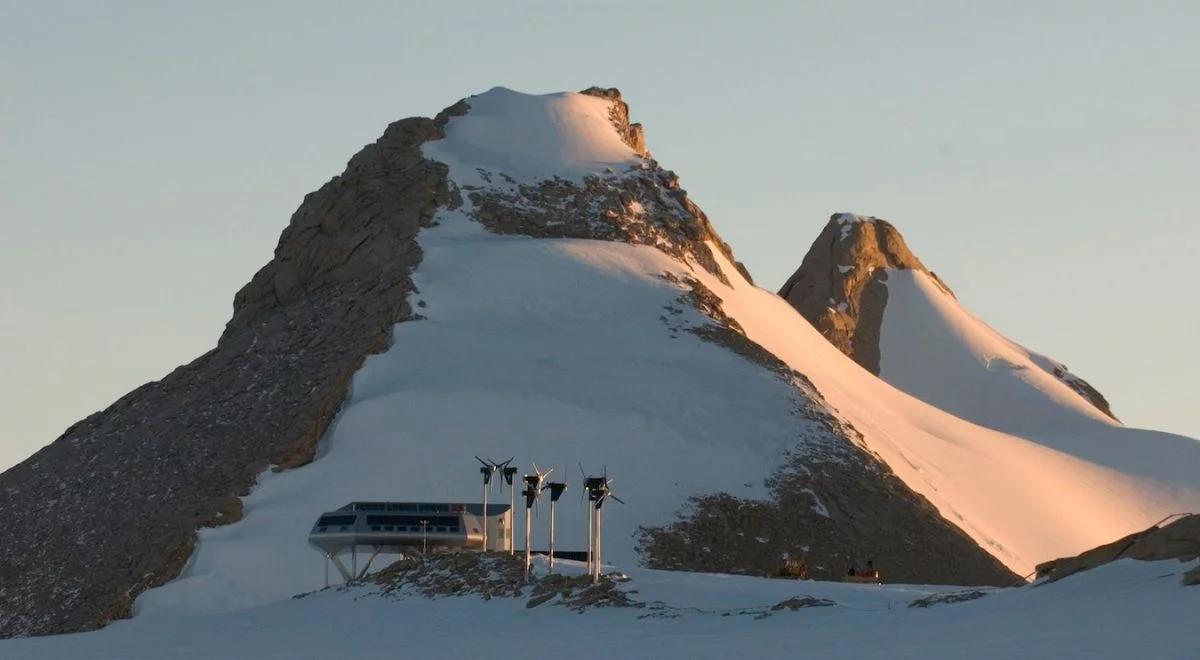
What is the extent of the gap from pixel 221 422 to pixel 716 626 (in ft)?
213

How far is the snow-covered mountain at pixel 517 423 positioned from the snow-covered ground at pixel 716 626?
1594 cm

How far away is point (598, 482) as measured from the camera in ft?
235

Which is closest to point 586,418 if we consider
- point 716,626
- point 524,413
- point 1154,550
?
point 524,413

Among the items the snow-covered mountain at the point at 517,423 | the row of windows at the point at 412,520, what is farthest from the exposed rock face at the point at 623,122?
the row of windows at the point at 412,520

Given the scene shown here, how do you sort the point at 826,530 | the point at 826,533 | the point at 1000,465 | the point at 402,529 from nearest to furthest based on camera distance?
the point at 402,529 < the point at 826,533 < the point at 826,530 < the point at 1000,465

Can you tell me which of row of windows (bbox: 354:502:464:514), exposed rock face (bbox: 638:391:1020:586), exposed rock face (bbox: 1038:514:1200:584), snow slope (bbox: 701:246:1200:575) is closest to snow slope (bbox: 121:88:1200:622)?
snow slope (bbox: 701:246:1200:575)

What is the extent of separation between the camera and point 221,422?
118250 mm

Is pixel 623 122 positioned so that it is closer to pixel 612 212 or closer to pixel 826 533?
pixel 612 212

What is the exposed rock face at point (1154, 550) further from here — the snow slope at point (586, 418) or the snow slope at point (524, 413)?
the snow slope at point (586, 418)

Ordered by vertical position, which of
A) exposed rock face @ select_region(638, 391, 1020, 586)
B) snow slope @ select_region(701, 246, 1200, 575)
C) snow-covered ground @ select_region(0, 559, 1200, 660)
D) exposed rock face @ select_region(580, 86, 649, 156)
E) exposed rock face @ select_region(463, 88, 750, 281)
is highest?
exposed rock face @ select_region(580, 86, 649, 156)

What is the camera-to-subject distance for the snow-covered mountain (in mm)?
105125

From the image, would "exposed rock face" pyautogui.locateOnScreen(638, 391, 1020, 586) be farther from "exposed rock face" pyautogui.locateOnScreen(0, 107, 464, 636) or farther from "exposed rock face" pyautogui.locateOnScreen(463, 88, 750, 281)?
"exposed rock face" pyautogui.locateOnScreen(463, 88, 750, 281)

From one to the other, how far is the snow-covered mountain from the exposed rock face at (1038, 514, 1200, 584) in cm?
4780

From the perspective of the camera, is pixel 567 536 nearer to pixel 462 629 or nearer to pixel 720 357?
pixel 720 357
